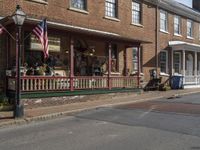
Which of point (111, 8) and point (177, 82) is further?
point (177, 82)

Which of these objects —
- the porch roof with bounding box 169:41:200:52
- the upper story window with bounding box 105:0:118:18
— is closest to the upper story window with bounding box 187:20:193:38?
the porch roof with bounding box 169:41:200:52

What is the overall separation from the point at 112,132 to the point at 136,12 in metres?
15.9

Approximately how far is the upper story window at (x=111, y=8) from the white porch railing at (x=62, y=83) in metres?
4.22

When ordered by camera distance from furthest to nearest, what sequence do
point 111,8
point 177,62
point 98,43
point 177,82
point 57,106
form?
point 177,62, point 177,82, point 111,8, point 98,43, point 57,106

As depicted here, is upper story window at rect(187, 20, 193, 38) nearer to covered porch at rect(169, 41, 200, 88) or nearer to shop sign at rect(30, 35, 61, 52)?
covered porch at rect(169, 41, 200, 88)

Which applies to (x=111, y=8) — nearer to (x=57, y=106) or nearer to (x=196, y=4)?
(x=57, y=106)

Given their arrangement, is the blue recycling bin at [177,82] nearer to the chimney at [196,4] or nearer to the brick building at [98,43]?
the brick building at [98,43]

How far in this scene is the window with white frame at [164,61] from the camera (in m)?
28.0

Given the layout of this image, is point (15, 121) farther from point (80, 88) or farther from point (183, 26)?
point (183, 26)

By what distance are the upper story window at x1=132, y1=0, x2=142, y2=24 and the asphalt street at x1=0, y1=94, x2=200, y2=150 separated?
36.9ft

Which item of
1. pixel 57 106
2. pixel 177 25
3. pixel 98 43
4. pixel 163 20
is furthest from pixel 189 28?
pixel 57 106

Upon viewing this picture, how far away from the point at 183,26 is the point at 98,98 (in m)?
15.0

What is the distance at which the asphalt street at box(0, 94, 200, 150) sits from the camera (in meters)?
8.66

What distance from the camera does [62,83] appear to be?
16875 mm
